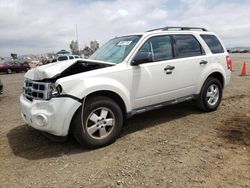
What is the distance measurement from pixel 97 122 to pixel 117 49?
5.36 ft

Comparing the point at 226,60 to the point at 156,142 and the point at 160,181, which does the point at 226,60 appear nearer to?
the point at 156,142

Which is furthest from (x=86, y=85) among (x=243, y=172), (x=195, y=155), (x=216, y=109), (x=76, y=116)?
(x=216, y=109)

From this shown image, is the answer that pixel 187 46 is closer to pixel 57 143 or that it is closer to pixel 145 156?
pixel 145 156

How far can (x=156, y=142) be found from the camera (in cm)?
500

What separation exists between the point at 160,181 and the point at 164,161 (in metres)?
0.58

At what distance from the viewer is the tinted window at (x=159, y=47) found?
565 cm

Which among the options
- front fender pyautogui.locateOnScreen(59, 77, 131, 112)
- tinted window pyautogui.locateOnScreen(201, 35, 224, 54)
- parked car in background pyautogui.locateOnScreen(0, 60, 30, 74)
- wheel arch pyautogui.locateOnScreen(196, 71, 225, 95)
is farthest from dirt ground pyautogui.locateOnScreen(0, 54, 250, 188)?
parked car in background pyautogui.locateOnScreen(0, 60, 30, 74)

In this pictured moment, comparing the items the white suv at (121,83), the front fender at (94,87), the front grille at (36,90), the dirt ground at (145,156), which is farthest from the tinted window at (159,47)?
the front grille at (36,90)

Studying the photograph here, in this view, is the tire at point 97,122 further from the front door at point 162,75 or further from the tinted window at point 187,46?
the tinted window at point 187,46

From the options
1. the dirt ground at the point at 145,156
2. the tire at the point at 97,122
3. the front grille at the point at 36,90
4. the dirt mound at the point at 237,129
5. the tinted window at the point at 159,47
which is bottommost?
the dirt ground at the point at 145,156

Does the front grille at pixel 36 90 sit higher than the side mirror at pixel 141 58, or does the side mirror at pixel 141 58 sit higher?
the side mirror at pixel 141 58

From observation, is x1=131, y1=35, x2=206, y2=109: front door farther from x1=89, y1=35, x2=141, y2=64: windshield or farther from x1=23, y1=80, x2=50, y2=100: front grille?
x1=23, y1=80, x2=50, y2=100: front grille

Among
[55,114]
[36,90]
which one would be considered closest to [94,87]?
[55,114]

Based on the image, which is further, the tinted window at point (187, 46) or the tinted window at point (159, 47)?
the tinted window at point (187, 46)
